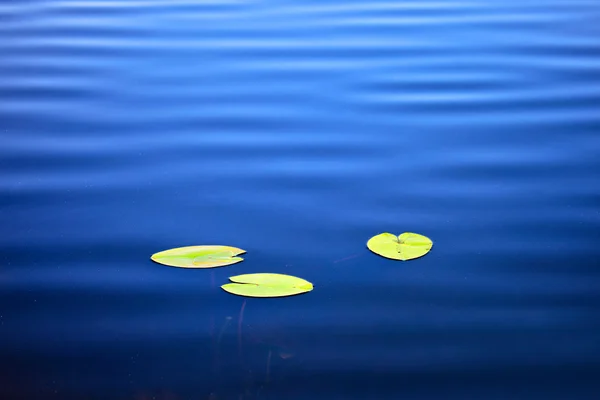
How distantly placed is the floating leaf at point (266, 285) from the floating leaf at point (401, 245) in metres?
0.18

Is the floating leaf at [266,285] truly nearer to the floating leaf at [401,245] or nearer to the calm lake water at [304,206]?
the calm lake water at [304,206]

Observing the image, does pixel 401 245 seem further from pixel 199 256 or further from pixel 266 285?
pixel 199 256

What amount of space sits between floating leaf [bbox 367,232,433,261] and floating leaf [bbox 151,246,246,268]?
0.87 ft

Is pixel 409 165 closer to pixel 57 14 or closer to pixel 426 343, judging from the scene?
pixel 426 343

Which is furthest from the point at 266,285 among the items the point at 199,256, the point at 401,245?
the point at 401,245

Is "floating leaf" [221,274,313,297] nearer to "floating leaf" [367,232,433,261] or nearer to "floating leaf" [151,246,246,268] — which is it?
"floating leaf" [151,246,246,268]

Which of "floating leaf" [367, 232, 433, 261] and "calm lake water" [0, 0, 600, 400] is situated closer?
"calm lake water" [0, 0, 600, 400]

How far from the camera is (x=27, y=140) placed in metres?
2.02

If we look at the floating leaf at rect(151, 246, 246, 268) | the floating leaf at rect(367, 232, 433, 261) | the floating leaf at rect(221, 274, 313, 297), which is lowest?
the floating leaf at rect(221, 274, 313, 297)

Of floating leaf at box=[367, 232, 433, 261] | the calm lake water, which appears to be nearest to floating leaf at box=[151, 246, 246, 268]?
the calm lake water

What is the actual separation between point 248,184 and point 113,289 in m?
0.47

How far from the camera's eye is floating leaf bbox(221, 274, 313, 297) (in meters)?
1.37

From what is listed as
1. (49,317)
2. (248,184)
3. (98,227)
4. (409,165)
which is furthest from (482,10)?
(49,317)

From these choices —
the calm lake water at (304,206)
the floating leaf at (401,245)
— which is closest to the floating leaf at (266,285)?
the calm lake water at (304,206)
